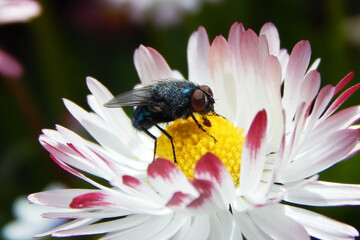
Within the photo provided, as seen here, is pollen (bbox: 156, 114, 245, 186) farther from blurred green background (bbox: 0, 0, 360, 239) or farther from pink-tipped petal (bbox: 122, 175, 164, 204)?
blurred green background (bbox: 0, 0, 360, 239)

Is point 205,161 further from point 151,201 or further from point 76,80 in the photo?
point 76,80

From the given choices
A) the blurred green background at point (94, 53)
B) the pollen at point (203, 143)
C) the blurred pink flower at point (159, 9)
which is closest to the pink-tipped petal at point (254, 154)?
the pollen at point (203, 143)

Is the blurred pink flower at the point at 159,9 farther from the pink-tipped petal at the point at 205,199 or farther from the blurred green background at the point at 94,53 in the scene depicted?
the pink-tipped petal at the point at 205,199

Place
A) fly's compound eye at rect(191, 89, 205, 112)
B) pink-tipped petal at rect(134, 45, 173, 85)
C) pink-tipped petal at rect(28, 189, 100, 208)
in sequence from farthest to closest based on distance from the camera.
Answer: pink-tipped petal at rect(134, 45, 173, 85) < fly's compound eye at rect(191, 89, 205, 112) < pink-tipped petal at rect(28, 189, 100, 208)

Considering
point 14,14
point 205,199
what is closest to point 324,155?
point 205,199

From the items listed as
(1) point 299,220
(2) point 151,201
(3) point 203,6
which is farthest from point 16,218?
(1) point 299,220

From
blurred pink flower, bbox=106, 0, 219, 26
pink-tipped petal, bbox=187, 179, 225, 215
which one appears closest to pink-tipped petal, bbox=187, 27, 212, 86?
pink-tipped petal, bbox=187, 179, 225, 215
